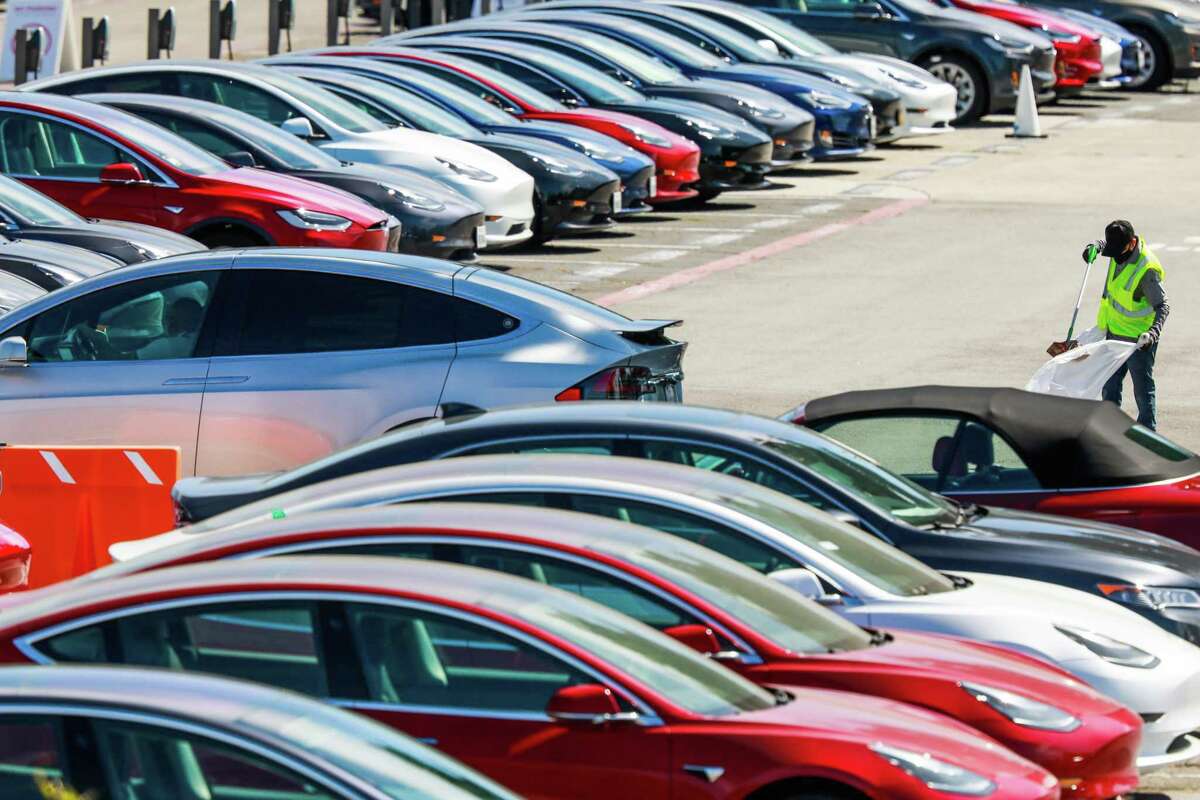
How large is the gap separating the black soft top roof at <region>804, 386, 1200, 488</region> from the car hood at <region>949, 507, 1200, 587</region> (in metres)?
0.72

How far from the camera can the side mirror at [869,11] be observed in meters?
30.6

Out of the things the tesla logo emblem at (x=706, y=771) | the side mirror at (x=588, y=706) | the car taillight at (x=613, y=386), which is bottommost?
the tesla logo emblem at (x=706, y=771)

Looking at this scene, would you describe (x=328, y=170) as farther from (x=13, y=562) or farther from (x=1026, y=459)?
(x=13, y=562)

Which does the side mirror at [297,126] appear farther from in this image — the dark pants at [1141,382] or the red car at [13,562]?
the red car at [13,562]

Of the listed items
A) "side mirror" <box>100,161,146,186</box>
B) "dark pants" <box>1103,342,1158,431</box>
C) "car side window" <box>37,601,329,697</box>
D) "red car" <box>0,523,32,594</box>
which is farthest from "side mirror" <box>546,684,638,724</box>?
"side mirror" <box>100,161,146,186</box>

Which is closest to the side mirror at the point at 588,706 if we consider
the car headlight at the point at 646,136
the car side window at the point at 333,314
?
the car side window at the point at 333,314

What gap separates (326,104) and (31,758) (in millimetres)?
Result: 15637

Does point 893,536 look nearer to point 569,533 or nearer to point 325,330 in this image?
point 569,533

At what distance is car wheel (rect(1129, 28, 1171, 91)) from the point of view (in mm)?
34062

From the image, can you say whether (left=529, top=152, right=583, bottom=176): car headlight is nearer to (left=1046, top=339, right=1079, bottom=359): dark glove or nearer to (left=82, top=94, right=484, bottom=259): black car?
(left=82, top=94, right=484, bottom=259): black car

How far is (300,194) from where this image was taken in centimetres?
1645

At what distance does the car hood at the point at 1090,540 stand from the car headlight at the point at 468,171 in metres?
10.6

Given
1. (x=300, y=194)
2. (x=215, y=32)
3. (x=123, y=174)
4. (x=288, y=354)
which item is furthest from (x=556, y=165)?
(x=215, y=32)

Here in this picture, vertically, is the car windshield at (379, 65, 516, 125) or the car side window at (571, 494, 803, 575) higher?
the car windshield at (379, 65, 516, 125)
